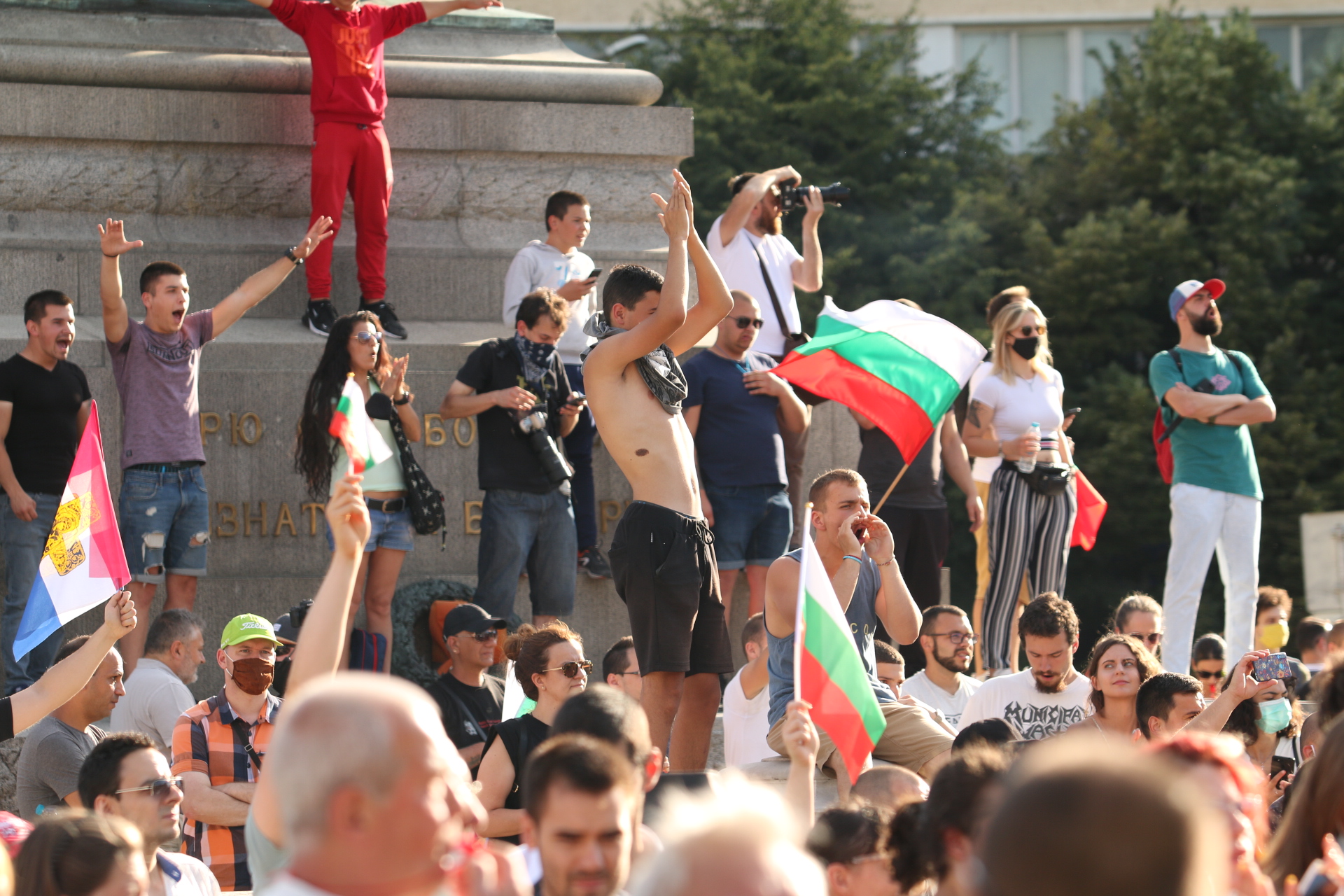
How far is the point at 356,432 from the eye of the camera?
500cm

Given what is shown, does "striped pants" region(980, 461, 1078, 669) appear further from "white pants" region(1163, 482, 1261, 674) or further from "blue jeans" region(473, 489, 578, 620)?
"blue jeans" region(473, 489, 578, 620)

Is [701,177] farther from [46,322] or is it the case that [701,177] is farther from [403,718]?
[403,718]

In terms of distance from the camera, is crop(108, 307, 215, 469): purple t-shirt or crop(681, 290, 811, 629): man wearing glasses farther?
crop(681, 290, 811, 629): man wearing glasses

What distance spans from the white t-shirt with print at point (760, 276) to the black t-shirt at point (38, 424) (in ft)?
11.2

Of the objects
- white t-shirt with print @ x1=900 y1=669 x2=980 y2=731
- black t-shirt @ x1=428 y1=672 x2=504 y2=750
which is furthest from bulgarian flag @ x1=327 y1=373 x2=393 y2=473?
white t-shirt with print @ x1=900 y1=669 x2=980 y2=731

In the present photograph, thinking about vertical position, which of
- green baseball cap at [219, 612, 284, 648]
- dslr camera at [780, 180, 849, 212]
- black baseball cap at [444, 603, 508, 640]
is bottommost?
black baseball cap at [444, 603, 508, 640]

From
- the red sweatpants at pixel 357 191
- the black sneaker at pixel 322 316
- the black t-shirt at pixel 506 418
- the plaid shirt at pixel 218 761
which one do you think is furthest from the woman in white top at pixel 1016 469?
the plaid shirt at pixel 218 761

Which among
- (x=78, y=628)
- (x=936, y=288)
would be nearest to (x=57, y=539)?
(x=78, y=628)

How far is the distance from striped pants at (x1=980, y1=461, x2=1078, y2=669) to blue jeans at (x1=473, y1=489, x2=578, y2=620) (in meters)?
2.13

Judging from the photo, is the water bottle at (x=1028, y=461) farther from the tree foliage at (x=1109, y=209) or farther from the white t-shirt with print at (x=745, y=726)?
the tree foliage at (x=1109, y=209)

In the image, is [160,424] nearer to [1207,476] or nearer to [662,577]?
[662,577]

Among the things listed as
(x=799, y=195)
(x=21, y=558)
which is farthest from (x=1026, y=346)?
(x=21, y=558)

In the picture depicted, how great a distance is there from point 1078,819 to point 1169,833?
0.10 metres

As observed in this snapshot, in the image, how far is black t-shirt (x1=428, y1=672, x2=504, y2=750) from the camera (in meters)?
7.20
